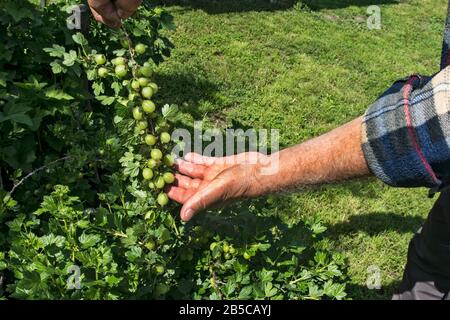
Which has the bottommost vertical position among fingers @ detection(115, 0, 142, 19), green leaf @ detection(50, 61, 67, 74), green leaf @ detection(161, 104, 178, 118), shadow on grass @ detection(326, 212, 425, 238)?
shadow on grass @ detection(326, 212, 425, 238)

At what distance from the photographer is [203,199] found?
85.3 inches

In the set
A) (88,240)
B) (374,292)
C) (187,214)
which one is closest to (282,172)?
(187,214)

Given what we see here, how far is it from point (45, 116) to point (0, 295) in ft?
3.88

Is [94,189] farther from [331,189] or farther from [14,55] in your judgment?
[331,189]

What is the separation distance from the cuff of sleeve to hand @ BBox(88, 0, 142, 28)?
54.3 inches

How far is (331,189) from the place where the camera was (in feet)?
16.9

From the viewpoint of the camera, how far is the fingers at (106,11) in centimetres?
250

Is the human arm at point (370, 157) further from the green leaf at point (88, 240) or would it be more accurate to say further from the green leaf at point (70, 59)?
the green leaf at point (70, 59)

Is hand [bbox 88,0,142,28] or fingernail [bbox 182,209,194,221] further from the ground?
hand [bbox 88,0,142,28]

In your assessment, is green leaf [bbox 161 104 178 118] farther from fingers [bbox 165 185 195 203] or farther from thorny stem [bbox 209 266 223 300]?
thorny stem [bbox 209 266 223 300]

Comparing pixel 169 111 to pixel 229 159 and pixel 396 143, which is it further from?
pixel 396 143

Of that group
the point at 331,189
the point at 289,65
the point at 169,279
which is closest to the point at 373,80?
the point at 289,65

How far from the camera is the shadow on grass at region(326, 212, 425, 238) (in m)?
4.69

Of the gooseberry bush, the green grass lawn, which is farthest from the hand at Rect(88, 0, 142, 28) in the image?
the green grass lawn
